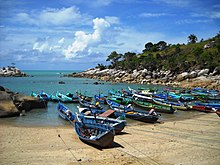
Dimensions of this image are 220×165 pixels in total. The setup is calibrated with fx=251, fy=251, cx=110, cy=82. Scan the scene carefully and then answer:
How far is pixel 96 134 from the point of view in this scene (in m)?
18.8

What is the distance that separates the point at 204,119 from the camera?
95.3 ft

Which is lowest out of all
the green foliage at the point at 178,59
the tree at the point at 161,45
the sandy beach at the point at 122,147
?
the sandy beach at the point at 122,147

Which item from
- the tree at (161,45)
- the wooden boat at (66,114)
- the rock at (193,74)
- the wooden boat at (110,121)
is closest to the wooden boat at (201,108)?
the wooden boat at (110,121)

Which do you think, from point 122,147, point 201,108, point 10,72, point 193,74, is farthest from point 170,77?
point 10,72

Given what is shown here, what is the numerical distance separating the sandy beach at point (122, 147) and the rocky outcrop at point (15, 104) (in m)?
4.38

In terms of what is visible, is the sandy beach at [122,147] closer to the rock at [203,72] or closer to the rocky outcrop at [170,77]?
the rocky outcrop at [170,77]

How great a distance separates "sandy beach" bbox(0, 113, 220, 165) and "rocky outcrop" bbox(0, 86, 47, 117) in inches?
172

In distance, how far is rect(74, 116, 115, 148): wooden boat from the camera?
55.0 feet

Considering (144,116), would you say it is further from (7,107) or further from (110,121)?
(7,107)

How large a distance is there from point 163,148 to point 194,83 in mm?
56310

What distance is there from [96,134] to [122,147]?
7.84ft

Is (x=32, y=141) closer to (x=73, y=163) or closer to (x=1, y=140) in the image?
(x=1, y=140)

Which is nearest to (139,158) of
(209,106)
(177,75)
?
(209,106)

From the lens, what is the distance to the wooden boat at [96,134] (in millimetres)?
16750
